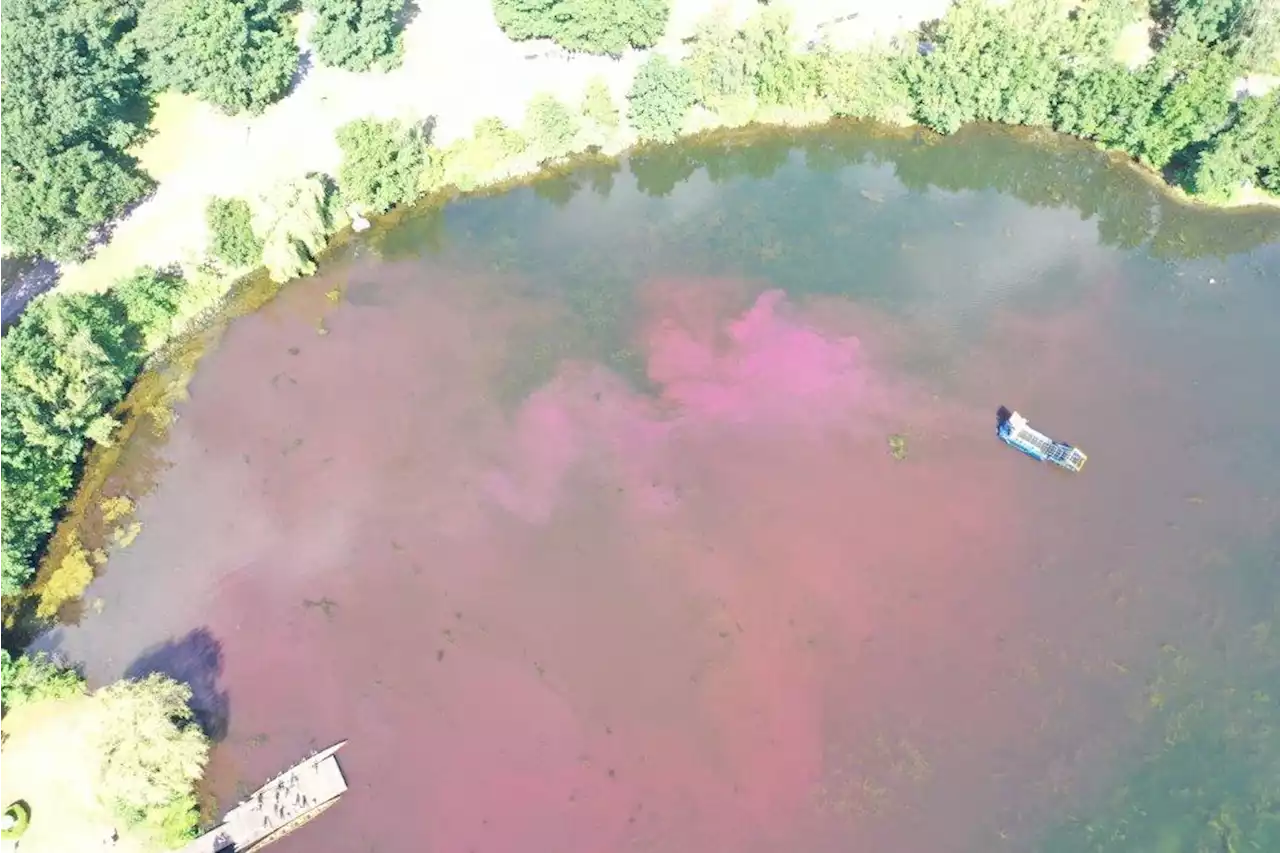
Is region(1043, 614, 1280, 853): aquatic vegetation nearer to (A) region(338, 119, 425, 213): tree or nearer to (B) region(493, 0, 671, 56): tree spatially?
(B) region(493, 0, 671, 56): tree

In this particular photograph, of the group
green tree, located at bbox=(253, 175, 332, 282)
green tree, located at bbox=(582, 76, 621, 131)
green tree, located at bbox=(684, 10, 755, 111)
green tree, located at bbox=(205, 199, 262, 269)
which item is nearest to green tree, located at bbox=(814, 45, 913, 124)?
green tree, located at bbox=(684, 10, 755, 111)

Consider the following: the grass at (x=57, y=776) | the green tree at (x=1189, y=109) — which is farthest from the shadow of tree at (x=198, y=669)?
the green tree at (x=1189, y=109)

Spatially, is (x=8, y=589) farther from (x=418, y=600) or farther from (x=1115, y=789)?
(x=1115, y=789)

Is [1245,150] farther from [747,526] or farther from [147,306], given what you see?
[147,306]

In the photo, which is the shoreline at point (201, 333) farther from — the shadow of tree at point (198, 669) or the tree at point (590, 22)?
the tree at point (590, 22)

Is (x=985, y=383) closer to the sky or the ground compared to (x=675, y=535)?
closer to the sky

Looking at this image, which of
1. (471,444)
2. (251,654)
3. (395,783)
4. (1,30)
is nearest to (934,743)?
(395,783)

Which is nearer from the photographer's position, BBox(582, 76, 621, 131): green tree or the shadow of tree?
the shadow of tree

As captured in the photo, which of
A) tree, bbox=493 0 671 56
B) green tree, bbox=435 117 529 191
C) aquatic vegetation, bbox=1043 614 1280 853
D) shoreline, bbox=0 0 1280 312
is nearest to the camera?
aquatic vegetation, bbox=1043 614 1280 853
